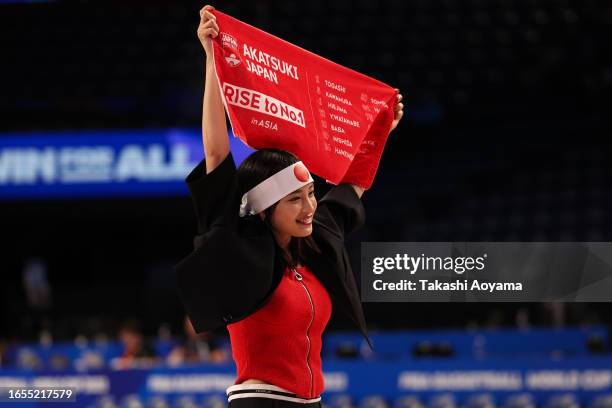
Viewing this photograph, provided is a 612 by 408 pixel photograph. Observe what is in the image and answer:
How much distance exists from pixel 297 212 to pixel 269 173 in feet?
0.49

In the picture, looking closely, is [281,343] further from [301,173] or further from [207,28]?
[207,28]

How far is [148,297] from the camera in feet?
43.5

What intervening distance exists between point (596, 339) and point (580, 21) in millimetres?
7924

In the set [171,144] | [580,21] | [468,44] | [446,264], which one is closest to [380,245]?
[446,264]

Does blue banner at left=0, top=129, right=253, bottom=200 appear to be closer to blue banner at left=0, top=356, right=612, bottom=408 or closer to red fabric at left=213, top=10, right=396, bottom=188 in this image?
blue banner at left=0, top=356, right=612, bottom=408

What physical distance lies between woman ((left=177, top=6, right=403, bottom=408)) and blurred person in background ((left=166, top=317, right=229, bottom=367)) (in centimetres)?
512

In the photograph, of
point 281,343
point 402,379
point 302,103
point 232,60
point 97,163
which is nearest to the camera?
point 281,343

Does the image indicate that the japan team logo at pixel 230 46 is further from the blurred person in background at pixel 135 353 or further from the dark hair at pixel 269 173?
the blurred person in background at pixel 135 353

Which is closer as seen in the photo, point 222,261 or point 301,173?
point 222,261

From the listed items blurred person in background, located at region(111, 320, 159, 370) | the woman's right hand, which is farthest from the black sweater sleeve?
blurred person in background, located at region(111, 320, 159, 370)

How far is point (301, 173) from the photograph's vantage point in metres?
3.02

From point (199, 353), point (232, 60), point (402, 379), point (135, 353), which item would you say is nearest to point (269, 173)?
point (232, 60)

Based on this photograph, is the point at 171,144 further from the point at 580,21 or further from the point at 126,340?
the point at 580,21

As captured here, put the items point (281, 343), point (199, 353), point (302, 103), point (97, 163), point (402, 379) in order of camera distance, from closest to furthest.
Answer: point (281, 343)
point (302, 103)
point (402, 379)
point (199, 353)
point (97, 163)
